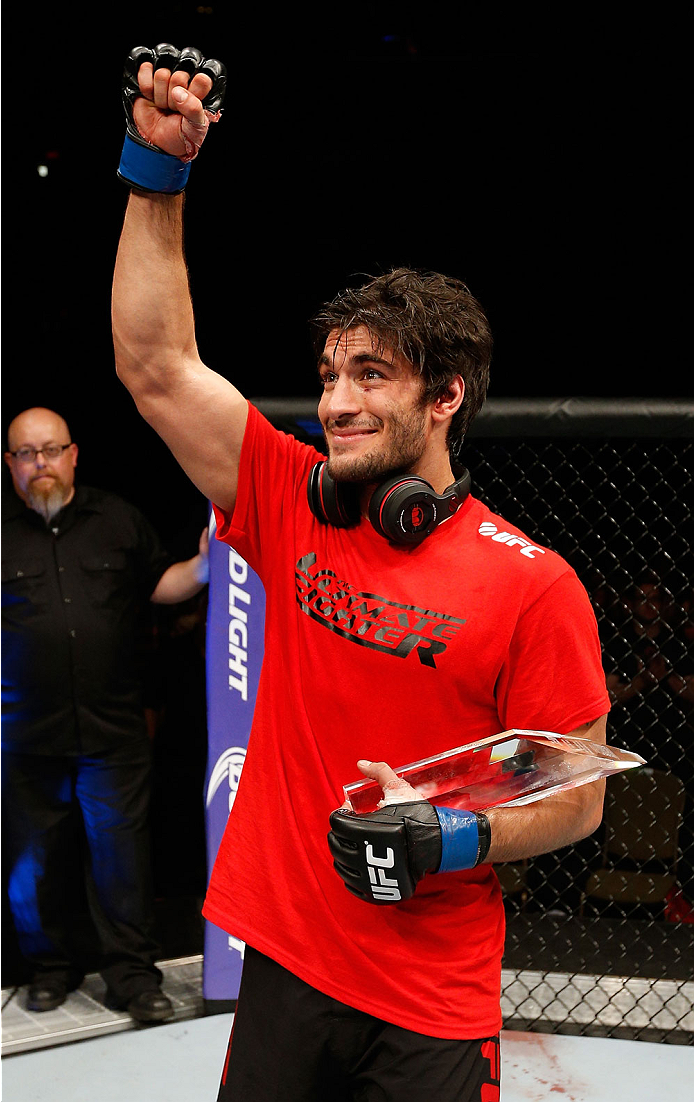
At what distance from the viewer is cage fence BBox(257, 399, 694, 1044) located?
2318 mm

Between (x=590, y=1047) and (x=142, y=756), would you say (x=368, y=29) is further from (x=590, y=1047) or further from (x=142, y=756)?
(x=590, y=1047)

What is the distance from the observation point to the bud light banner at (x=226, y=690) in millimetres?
2426

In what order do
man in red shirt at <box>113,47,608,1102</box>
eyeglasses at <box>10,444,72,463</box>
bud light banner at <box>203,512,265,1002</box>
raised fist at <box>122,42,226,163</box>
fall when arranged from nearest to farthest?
raised fist at <box>122,42,226,163</box>
man in red shirt at <box>113,47,608,1102</box>
bud light banner at <box>203,512,265,1002</box>
eyeglasses at <box>10,444,72,463</box>

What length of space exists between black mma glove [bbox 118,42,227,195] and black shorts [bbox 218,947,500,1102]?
975 mm

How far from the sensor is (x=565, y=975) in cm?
260

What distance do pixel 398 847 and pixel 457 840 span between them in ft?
0.26

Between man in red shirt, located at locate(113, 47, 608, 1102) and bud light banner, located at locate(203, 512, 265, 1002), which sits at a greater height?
man in red shirt, located at locate(113, 47, 608, 1102)

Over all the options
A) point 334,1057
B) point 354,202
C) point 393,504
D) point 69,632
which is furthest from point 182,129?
point 354,202

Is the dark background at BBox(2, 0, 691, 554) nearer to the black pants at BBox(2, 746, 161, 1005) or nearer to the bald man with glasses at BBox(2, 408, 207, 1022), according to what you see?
the bald man with glasses at BBox(2, 408, 207, 1022)

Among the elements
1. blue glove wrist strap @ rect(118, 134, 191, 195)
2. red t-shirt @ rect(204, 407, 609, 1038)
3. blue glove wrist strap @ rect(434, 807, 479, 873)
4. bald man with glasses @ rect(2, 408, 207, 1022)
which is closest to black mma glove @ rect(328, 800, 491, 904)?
blue glove wrist strap @ rect(434, 807, 479, 873)

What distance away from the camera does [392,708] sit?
3.96 feet

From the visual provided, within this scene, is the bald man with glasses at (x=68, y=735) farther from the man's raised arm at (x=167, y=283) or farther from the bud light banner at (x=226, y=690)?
the man's raised arm at (x=167, y=283)

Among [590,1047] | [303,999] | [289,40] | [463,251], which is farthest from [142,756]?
[289,40]

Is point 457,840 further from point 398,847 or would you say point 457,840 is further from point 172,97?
point 172,97
